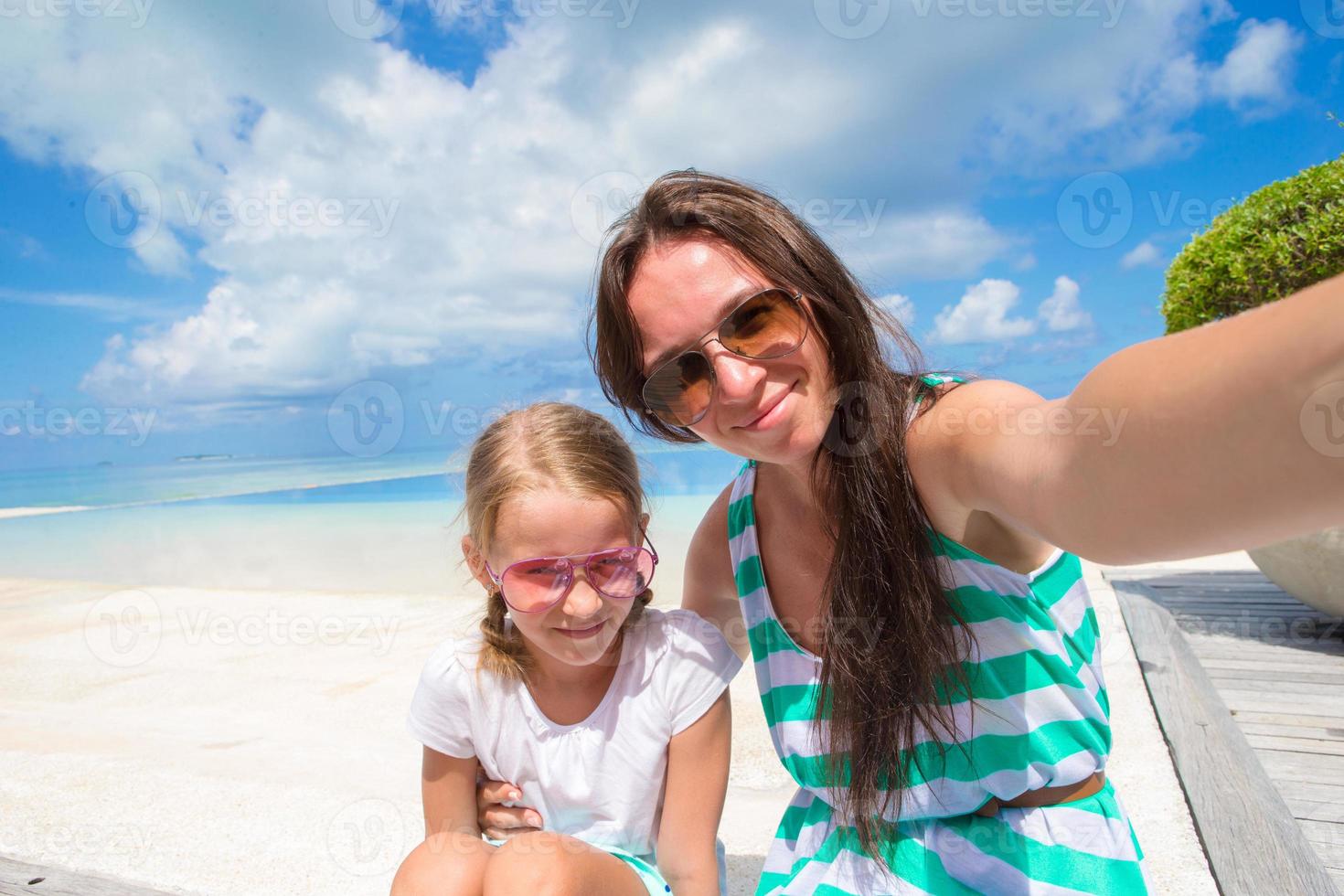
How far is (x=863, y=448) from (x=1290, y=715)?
122 inches

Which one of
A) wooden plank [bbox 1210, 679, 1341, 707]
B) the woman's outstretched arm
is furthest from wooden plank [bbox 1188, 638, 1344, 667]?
the woman's outstretched arm

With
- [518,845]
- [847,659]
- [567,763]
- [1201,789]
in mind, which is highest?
[847,659]

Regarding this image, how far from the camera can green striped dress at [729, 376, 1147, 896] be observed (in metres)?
1.56

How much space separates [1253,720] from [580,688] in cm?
302

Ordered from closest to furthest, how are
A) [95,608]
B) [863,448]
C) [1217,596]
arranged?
[863,448], [1217,596], [95,608]

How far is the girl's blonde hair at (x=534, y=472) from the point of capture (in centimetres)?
197

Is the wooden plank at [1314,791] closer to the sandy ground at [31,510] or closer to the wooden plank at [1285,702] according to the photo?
the wooden plank at [1285,702]

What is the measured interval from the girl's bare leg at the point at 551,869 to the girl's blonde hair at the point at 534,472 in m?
0.45

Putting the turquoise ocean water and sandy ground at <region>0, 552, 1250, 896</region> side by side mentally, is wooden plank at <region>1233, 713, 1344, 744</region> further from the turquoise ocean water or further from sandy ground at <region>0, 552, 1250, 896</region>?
the turquoise ocean water

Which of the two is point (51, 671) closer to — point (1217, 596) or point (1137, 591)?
point (1137, 591)

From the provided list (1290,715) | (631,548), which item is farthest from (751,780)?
(1290,715)

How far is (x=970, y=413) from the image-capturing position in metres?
1.26

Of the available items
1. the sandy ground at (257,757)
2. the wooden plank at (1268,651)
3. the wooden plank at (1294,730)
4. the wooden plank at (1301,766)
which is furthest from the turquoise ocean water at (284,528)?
the wooden plank at (1268,651)

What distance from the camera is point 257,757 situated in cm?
392
